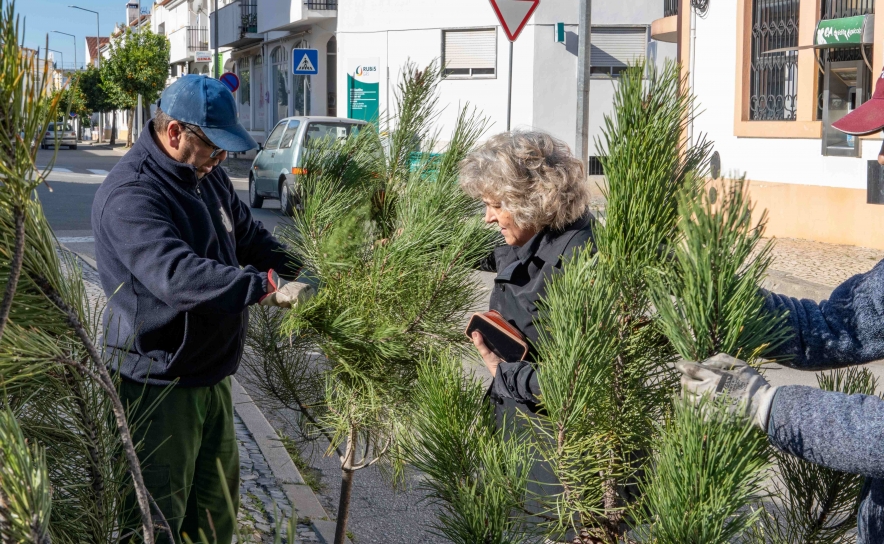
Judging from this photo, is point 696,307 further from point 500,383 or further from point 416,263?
point 416,263

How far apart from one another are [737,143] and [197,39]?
40462mm

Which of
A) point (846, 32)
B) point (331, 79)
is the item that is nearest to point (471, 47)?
point (331, 79)

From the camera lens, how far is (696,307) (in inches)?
40.9

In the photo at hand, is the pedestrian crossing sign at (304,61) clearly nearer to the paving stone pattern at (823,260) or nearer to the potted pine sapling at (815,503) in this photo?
the paving stone pattern at (823,260)

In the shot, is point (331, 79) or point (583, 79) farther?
point (331, 79)

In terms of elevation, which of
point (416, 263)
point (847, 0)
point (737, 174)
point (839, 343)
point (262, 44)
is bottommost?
point (839, 343)

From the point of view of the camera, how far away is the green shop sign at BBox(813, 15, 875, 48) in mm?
10000

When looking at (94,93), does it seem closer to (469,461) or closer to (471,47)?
(471,47)

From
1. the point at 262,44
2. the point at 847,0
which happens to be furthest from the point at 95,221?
the point at 262,44

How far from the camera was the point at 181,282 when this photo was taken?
2072 millimetres

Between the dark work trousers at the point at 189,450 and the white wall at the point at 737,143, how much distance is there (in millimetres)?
9005

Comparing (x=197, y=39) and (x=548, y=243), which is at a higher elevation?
(x=197, y=39)

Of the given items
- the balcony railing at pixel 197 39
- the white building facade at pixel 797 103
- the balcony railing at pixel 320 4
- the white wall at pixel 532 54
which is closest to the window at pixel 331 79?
the balcony railing at pixel 320 4

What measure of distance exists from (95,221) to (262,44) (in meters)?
34.1
